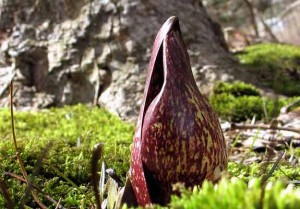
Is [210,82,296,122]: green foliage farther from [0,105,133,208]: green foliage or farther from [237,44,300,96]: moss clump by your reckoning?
[0,105,133,208]: green foliage

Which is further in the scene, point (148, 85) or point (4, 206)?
point (4, 206)

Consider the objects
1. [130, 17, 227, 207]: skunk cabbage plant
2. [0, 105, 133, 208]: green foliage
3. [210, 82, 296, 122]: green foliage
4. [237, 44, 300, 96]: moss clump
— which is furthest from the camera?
[237, 44, 300, 96]: moss clump

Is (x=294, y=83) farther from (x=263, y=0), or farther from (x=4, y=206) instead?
(x=263, y=0)

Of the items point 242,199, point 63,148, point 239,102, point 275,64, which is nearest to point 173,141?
point 242,199

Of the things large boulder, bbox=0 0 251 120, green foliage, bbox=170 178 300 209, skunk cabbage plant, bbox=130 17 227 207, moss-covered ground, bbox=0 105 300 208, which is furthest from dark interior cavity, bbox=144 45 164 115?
large boulder, bbox=0 0 251 120

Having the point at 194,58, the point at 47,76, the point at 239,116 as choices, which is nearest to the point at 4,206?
the point at 239,116

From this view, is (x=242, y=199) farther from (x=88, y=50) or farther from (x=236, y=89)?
(x=88, y=50)
